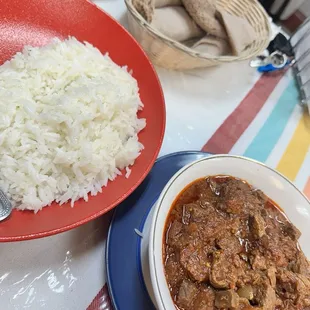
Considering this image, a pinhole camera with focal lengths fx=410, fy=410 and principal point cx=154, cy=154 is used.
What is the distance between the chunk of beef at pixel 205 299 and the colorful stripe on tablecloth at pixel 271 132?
0.67m

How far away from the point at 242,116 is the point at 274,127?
0.16 m

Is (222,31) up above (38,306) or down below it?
above

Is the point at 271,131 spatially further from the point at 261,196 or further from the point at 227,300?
the point at 227,300

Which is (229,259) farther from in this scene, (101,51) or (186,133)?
(101,51)

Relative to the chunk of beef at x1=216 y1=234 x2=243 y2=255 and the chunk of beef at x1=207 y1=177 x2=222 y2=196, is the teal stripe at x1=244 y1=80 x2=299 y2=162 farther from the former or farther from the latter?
the chunk of beef at x1=216 y1=234 x2=243 y2=255

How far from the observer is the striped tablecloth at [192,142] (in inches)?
44.8

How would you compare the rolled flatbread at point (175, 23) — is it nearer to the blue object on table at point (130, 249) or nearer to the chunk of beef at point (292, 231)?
the blue object on table at point (130, 249)

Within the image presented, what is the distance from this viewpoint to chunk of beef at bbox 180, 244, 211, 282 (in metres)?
1.10

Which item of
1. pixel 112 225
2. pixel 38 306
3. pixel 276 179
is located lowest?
pixel 38 306

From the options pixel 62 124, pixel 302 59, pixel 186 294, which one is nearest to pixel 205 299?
pixel 186 294

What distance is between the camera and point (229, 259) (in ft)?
3.75

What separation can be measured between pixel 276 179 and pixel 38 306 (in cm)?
83

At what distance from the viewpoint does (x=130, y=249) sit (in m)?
1.20

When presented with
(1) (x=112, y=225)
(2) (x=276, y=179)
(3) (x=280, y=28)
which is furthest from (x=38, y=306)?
(3) (x=280, y=28)
